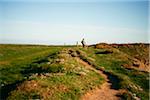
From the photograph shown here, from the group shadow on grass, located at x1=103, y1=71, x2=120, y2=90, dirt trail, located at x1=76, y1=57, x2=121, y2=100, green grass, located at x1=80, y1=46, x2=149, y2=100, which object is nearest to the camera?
dirt trail, located at x1=76, y1=57, x2=121, y2=100

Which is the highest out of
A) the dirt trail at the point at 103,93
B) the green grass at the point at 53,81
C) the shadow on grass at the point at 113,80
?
the green grass at the point at 53,81

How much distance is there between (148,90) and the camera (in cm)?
3459

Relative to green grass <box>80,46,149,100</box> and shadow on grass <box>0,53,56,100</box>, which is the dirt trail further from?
shadow on grass <box>0,53,56,100</box>

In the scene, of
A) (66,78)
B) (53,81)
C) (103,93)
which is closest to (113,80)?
(103,93)

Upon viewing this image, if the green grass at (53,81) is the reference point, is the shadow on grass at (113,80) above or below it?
below

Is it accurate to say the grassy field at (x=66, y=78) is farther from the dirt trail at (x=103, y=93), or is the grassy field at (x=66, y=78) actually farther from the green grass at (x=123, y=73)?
the dirt trail at (x=103, y=93)

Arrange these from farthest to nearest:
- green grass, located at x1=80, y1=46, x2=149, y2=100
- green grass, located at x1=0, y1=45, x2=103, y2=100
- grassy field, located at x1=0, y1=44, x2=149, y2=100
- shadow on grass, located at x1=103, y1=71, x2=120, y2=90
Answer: shadow on grass, located at x1=103, y1=71, x2=120, y2=90 → green grass, located at x1=80, y1=46, x2=149, y2=100 → grassy field, located at x1=0, y1=44, x2=149, y2=100 → green grass, located at x1=0, y1=45, x2=103, y2=100

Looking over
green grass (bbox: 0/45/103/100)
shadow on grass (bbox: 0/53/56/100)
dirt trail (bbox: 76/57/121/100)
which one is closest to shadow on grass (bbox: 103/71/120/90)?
dirt trail (bbox: 76/57/121/100)

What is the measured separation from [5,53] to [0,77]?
25490 millimetres

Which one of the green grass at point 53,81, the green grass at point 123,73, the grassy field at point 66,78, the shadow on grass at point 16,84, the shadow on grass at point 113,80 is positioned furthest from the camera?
the shadow on grass at point 113,80

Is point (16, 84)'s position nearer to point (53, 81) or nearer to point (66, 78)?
point (53, 81)

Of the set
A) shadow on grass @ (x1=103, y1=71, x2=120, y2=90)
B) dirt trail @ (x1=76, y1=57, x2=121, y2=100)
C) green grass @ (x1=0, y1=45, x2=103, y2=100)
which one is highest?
green grass @ (x1=0, y1=45, x2=103, y2=100)

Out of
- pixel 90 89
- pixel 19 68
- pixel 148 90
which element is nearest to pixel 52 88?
pixel 90 89

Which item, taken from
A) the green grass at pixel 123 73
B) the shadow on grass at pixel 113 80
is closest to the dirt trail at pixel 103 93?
the shadow on grass at pixel 113 80
